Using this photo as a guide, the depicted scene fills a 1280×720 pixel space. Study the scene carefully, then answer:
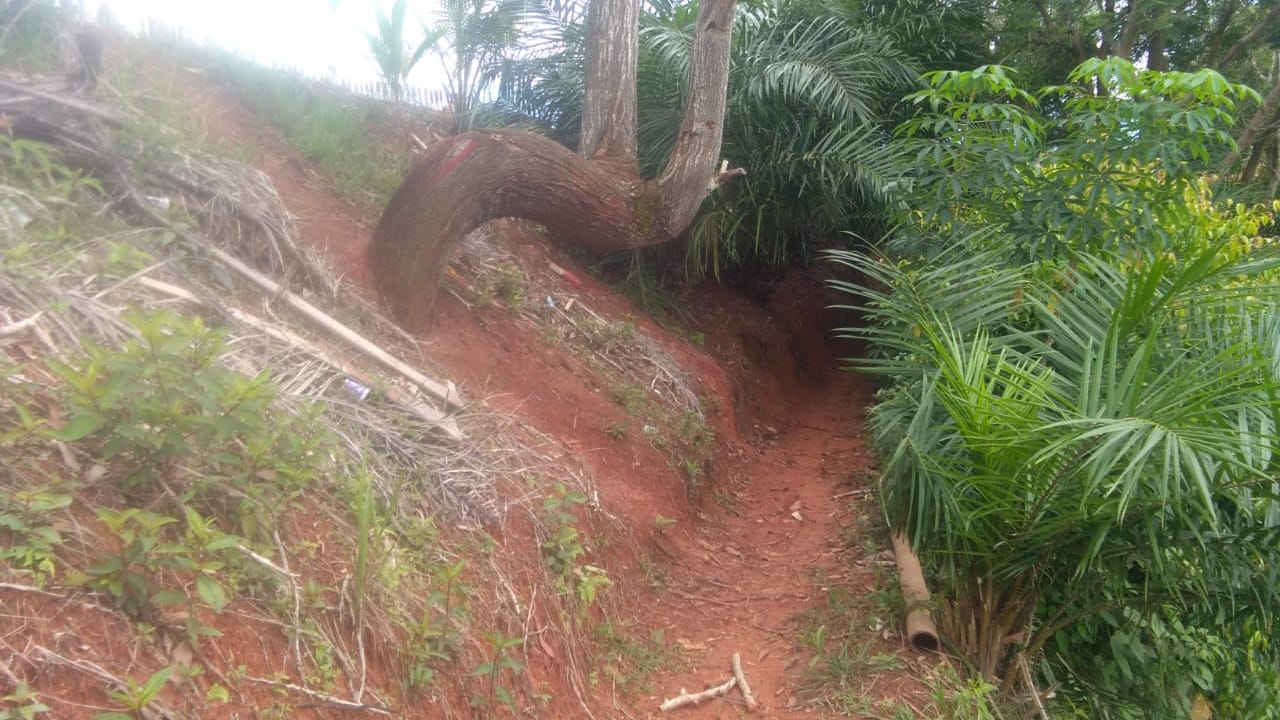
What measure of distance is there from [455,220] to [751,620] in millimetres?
2880

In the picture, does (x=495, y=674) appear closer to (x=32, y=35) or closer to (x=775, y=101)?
(x=32, y=35)

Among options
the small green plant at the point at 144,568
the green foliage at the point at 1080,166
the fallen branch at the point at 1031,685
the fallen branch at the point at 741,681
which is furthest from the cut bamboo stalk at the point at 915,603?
the small green plant at the point at 144,568

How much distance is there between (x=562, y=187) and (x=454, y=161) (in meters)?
0.76

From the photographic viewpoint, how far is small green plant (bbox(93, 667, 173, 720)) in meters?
2.06

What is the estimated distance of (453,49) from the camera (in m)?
9.06

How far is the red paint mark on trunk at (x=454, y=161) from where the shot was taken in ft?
18.2

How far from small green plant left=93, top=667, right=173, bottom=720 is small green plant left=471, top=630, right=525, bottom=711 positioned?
4.07 feet

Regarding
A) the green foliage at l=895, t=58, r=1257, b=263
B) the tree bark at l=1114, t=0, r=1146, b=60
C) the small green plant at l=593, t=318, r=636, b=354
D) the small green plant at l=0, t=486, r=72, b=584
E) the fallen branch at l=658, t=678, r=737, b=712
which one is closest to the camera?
the small green plant at l=0, t=486, r=72, b=584

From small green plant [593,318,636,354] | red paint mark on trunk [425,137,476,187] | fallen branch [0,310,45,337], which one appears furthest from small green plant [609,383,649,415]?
fallen branch [0,310,45,337]

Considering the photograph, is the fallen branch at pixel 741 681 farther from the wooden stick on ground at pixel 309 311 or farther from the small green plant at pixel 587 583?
the wooden stick on ground at pixel 309 311

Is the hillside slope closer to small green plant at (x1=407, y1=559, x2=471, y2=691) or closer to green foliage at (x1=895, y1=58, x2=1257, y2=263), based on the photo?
small green plant at (x1=407, y1=559, x2=471, y2=691)

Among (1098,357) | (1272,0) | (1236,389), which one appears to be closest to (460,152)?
(1098,357)

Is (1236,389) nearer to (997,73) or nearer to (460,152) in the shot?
(997,73)

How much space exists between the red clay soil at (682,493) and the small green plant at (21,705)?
6.43 ft
